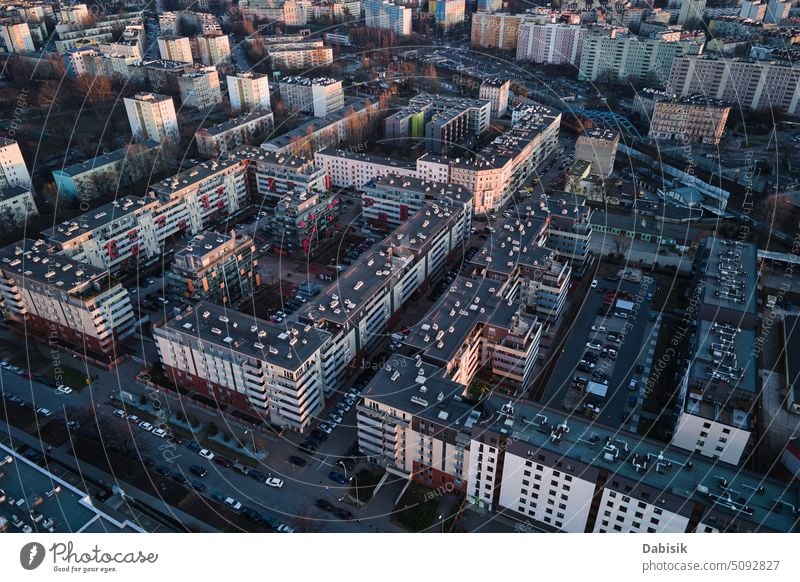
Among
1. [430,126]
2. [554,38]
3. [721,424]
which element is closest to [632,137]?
[430,126]

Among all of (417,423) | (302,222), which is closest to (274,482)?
(417,423)

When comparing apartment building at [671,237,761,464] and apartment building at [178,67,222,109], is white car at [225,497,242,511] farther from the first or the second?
apartment building at [178,67,222,109]

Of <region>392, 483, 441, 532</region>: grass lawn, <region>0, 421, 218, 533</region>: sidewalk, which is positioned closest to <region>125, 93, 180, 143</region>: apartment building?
<region>0, 421, 218, 533</region>: sidewalk

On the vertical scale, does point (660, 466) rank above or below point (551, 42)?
below

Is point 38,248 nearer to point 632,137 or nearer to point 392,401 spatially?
point 392,401

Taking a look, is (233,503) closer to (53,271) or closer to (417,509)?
(417,509)

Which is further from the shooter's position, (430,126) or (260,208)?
(430,126)
